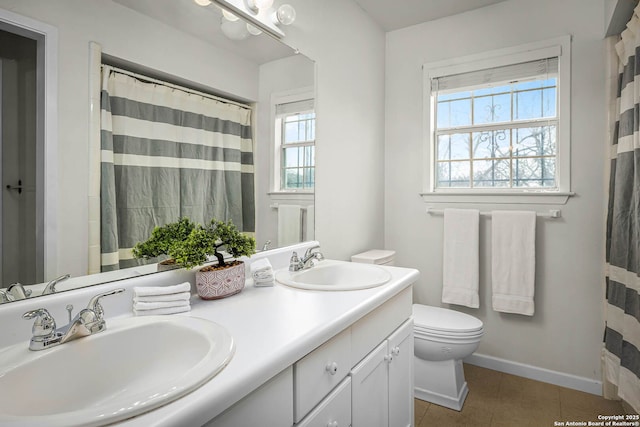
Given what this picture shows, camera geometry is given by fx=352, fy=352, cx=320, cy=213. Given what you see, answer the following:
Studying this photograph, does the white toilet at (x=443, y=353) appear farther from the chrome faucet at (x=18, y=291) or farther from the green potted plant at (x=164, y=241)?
the chrome faucet at (x=18, y=291)

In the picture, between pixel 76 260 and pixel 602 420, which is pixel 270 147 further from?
pixel 602 420

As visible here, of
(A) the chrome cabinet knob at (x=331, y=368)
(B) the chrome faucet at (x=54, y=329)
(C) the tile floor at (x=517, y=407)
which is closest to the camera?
(B) the chrome faucet at (x=54, y=329)

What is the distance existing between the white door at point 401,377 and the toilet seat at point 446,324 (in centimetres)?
39

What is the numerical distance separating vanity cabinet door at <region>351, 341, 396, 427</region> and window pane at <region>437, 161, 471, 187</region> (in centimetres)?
165

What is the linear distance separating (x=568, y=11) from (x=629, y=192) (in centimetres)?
125

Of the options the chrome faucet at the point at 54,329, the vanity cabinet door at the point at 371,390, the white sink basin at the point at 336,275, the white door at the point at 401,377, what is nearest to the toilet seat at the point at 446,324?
the white door at the point at 401,377

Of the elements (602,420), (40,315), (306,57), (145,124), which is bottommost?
(602,420)

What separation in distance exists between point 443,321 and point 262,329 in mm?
1498

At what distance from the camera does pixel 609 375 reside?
6.31ft

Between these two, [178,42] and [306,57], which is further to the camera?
[306,57]

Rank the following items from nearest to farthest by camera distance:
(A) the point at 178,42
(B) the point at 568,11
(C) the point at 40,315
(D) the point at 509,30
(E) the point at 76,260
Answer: (C) the point at 40,315
(E) the point at 76,260
(A) the point at 178,42
(B) the point at 568,11
(D) the point at 509,30

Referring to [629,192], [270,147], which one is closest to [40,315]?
[270,147]

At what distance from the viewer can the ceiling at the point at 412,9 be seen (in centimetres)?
244

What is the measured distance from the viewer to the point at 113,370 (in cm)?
87
